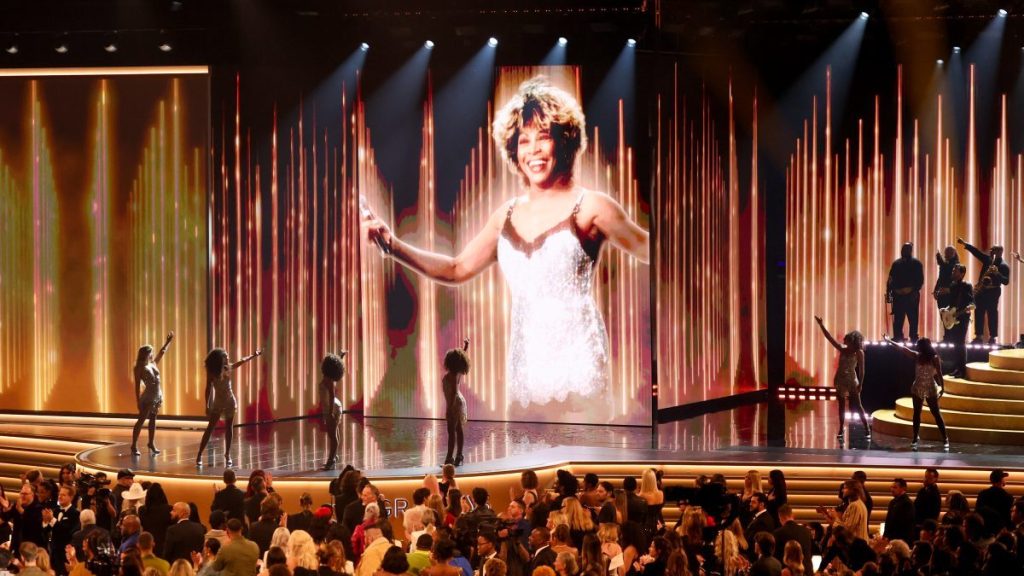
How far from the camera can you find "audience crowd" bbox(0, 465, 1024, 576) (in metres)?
7.32

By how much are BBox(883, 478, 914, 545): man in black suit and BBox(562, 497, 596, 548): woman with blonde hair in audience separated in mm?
2326

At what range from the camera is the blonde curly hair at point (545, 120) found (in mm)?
16250

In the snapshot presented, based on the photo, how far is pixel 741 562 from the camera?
27.1ft

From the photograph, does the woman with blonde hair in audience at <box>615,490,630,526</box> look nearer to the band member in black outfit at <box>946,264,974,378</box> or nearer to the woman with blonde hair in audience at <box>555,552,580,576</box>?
the woman with blonde hair in audience at <box>555,552,580,576</box>

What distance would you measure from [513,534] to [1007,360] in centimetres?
896

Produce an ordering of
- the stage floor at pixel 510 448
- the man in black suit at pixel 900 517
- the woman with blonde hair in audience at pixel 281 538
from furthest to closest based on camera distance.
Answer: the stage floor at pixel 510 448 → the man in black suit at pixel 900 517 → the woman with blonde hair in audience at pixel 281 538

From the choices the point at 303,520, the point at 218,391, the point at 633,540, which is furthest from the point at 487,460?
the point at 633,540

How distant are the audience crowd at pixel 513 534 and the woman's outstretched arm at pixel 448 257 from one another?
6619 mm

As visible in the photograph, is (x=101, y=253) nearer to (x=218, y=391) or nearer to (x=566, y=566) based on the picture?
(x=218, y=391)

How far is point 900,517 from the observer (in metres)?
9.53

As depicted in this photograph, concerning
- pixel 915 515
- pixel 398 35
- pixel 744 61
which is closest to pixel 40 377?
pixel 398 35

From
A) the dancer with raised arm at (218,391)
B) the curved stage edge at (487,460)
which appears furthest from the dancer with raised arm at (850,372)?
the dancer with raised arm at (218,391)

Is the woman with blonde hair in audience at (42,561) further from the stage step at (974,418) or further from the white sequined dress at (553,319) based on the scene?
the stage step at (974,418)

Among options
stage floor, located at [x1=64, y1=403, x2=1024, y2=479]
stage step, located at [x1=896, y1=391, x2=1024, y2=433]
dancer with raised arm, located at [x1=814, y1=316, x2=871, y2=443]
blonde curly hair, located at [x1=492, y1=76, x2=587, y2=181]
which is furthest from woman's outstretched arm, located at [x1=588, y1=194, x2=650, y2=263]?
stage step, located at [x1=896, y1=391, x2=1024, y2=433]
